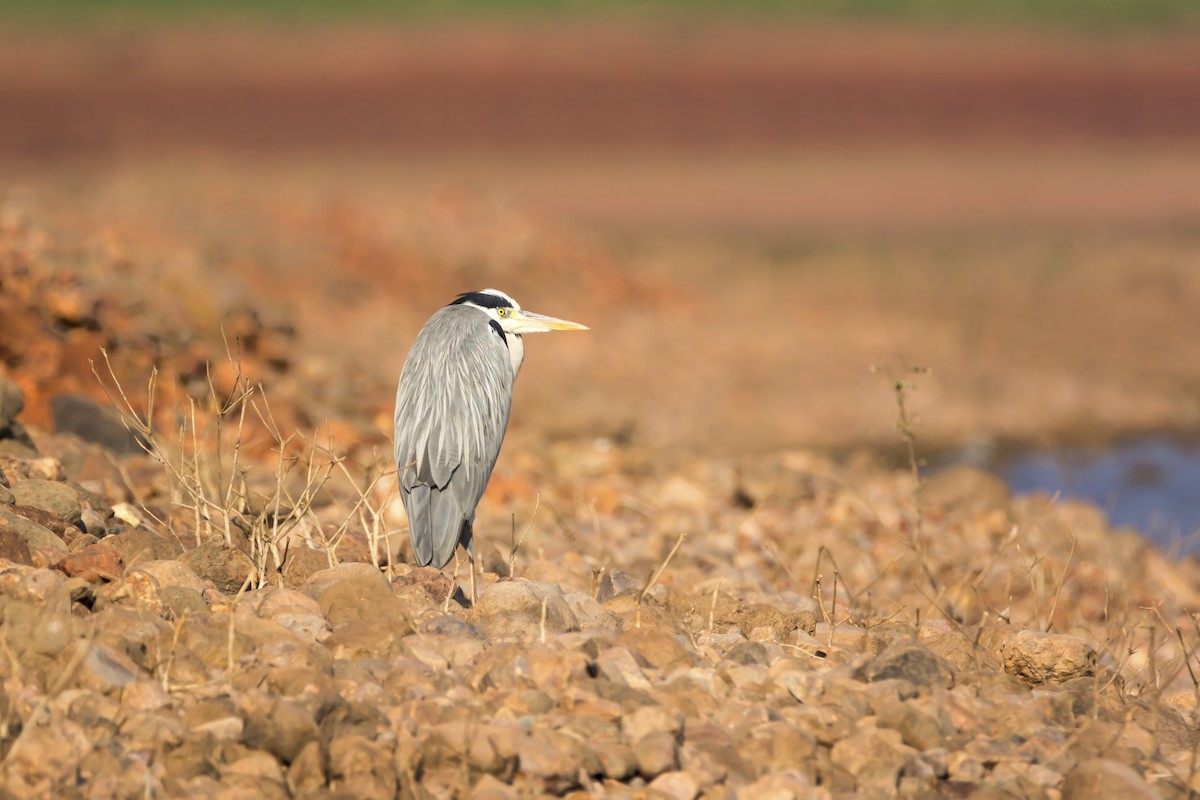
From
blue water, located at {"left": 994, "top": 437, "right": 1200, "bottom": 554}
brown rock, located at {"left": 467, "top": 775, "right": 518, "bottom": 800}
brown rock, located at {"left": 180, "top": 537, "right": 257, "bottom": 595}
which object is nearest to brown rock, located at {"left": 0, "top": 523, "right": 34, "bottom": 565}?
brown rock, located at {"left": 180, "top": 537, "right": 257, "bottom": 595}

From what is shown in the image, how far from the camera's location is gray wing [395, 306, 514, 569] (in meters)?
Result: 4.16

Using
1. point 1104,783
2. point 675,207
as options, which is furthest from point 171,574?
point 675,207

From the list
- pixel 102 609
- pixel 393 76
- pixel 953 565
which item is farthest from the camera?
pixel 393 76

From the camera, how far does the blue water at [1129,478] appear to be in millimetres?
7883

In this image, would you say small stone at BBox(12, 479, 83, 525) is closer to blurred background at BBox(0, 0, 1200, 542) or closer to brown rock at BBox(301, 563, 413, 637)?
brown rock at BBox(301, 563, 413, 637)

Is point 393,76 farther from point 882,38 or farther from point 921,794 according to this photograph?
point 921,794

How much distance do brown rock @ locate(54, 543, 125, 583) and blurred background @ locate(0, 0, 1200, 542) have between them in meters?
Result: 2.25

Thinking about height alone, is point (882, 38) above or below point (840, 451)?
above

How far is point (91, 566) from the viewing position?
3498 mm

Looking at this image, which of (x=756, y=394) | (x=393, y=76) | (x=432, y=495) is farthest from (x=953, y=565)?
(x=393, y=76)

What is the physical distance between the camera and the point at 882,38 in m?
30.0

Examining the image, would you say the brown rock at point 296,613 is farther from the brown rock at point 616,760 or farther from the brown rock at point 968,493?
the brown rock at point 968,493

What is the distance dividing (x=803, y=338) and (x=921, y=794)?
903 centimetres

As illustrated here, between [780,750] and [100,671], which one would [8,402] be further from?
[780,750]
